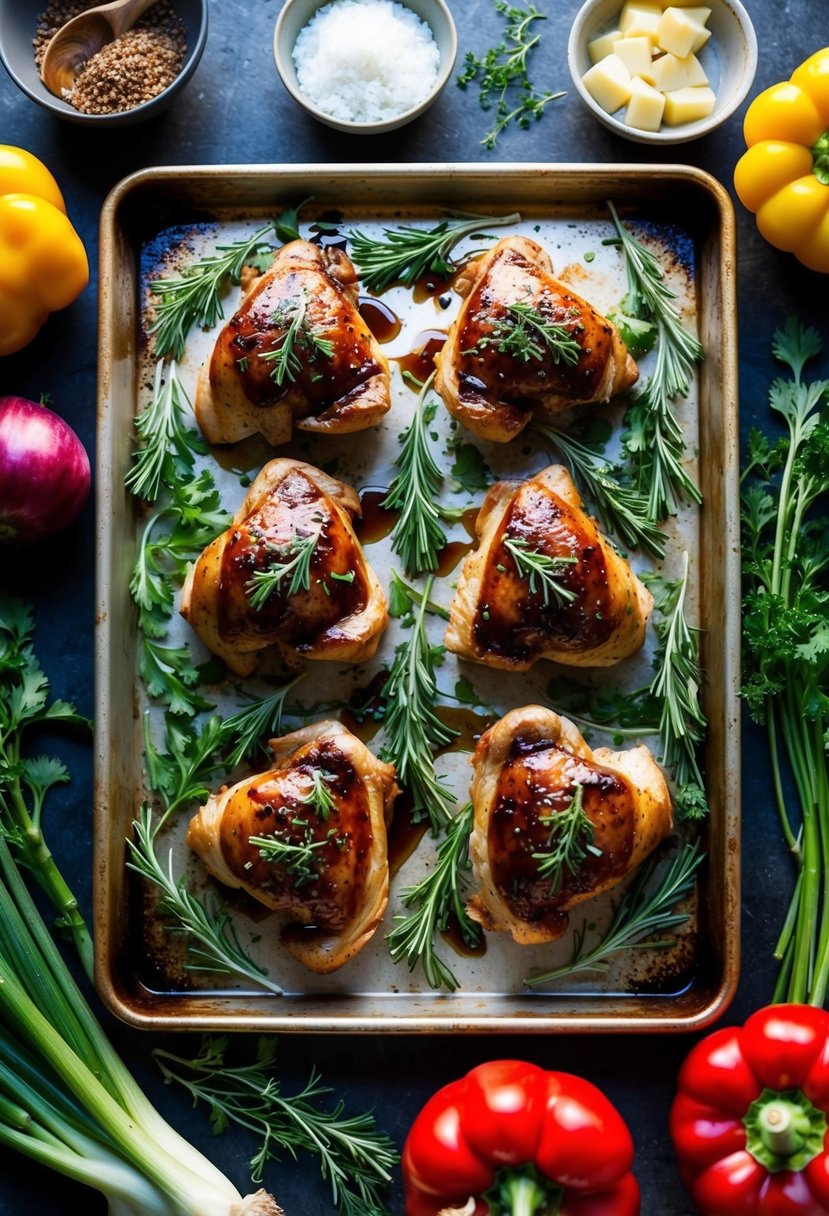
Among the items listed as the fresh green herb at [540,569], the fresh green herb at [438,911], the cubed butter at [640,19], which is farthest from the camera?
the cubed butter at [640,19]

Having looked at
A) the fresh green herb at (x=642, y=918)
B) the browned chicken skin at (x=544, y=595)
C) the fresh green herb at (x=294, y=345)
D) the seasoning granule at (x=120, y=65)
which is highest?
the seasoning granule at (x=120, y=65)

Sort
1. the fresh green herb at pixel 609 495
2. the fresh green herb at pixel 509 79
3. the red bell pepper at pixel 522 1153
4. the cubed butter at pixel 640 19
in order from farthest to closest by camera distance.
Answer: the fresh green herb at pixel 509 79, the cubed butter at pixel 640 19, the fresh green herb at pixel 609 495, the red bell pepper at pixel 522 1153

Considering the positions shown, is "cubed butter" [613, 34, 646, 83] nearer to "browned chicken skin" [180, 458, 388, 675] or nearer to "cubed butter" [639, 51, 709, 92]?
"cubed butter" [639, 51, 709, 92]

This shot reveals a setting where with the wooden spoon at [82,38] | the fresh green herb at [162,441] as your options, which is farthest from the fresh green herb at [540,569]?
the wooden spoon at [82,38]

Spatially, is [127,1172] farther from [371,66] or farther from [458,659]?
[371,66]

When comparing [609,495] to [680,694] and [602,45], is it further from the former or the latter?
[602,45]

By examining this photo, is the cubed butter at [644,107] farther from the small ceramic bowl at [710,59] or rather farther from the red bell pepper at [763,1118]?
the red bell pepper at [763,1118]

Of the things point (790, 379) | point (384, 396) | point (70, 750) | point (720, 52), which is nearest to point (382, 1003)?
point (70, 750)
